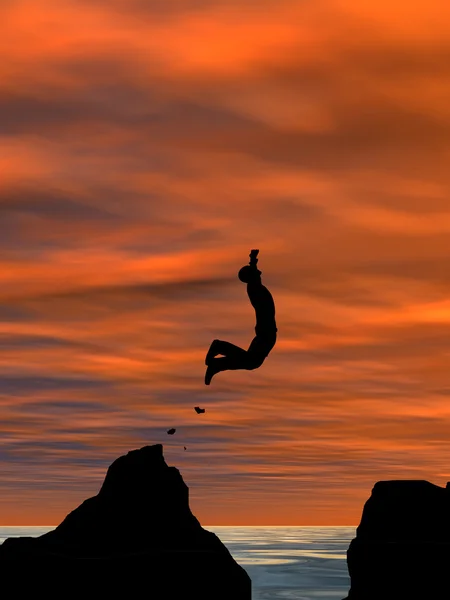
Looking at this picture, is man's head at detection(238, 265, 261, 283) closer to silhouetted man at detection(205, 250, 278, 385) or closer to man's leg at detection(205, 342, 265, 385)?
silhouetted man at detection(205, 250, 278, 385)

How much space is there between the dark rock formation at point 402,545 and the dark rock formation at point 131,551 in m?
7.07

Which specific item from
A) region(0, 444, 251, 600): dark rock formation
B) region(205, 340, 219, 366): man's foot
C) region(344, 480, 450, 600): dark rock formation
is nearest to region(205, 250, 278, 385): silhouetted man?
region(205, 340, 219, 366): man's foot

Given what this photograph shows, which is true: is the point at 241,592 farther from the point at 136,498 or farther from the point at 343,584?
the point at 343,584

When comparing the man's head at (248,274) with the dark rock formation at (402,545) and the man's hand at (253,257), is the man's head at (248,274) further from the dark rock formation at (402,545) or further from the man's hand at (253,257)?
the dark rock formation at (402,545)

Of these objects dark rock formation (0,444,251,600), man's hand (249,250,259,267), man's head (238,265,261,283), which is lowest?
dark rock formation (0,444,251,600)

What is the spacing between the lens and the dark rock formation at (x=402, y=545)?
54219 millimetres

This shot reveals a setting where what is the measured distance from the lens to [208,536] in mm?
63906

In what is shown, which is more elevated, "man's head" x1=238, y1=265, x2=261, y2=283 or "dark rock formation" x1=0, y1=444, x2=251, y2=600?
"man's head" x1=238, y1=265, x2=261, y2=283

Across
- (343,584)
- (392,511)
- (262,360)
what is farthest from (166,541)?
(343,584)

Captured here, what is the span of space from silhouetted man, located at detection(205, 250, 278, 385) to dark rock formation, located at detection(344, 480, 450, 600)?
21.1 m

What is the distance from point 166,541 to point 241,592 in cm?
488

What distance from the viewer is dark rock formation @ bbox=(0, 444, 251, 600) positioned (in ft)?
189

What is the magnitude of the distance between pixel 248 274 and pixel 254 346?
7.89 feet

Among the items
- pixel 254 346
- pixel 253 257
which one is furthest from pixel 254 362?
pixel 253 257
